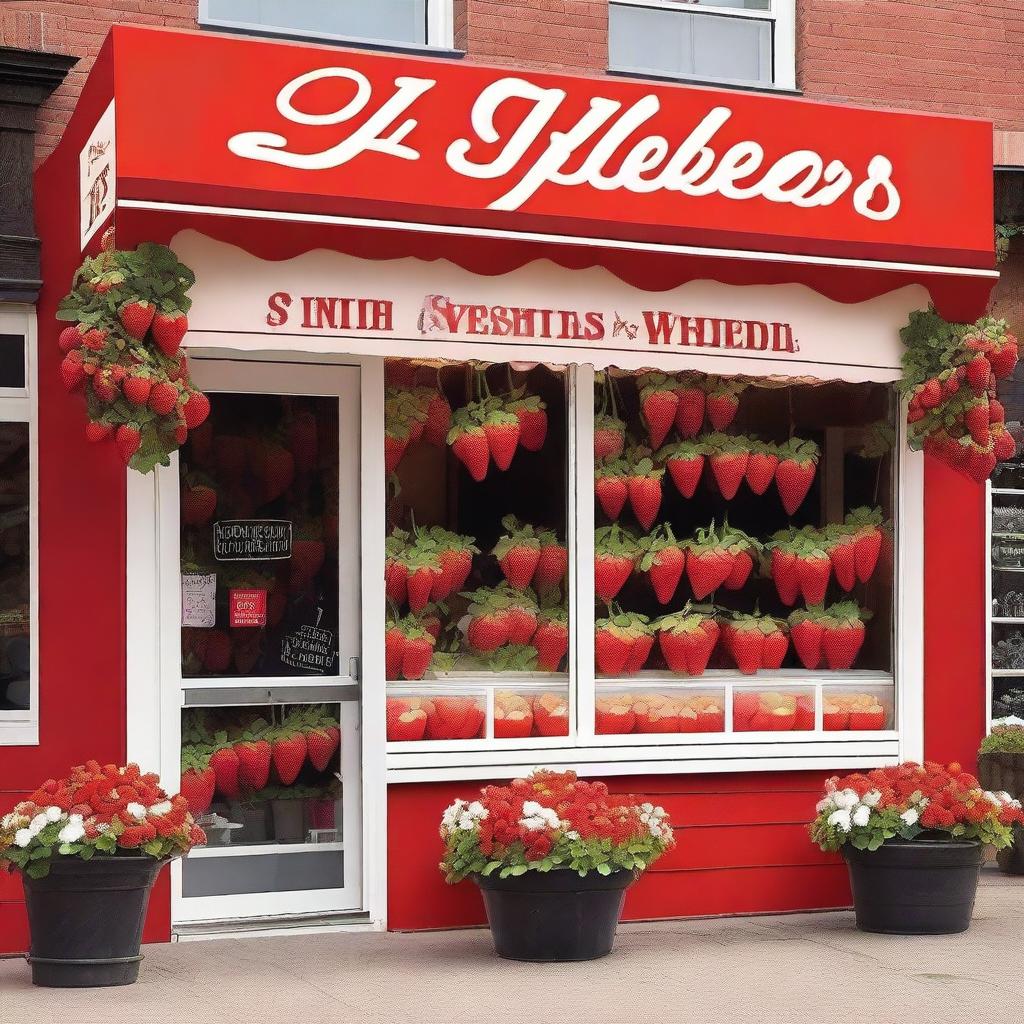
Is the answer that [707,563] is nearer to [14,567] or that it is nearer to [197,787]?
[197,787]

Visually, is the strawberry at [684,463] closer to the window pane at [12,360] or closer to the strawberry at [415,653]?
the strawberry at [415,653]

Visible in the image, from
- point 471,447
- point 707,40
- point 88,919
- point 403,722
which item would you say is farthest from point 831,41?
point 88,919

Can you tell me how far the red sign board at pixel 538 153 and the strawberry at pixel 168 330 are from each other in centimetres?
47

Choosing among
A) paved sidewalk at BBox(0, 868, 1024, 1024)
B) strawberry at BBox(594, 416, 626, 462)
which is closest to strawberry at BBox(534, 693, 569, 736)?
paved sidewalk at BBox(0, 868, 1024, 1024)

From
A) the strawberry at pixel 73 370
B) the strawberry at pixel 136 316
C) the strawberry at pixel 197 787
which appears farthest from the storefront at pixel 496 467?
the strawberry at pixel 73 370

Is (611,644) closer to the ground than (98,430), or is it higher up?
closer to the ground

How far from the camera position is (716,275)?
8289 millimetres

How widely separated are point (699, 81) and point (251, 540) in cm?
364

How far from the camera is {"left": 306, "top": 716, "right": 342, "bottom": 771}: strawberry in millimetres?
8414

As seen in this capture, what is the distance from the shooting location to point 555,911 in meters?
7.57

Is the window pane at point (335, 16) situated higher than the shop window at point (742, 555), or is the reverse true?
the window pane at point (335, 16)

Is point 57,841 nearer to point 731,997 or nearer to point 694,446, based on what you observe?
point 731,997

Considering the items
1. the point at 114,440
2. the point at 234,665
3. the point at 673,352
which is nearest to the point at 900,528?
the point at 673,352

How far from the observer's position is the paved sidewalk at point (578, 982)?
22.0ft
